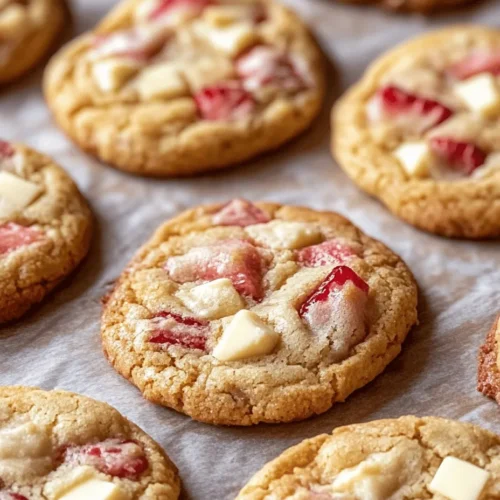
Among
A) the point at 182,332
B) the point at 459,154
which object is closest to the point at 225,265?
the point at 182,332

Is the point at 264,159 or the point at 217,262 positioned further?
the point at 264,159

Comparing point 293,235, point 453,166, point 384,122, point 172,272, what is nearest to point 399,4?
point 384,122

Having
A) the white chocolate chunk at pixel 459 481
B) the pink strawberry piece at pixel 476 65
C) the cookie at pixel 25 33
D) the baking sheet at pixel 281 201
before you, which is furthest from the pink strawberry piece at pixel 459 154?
the cookie at pixel 25 33

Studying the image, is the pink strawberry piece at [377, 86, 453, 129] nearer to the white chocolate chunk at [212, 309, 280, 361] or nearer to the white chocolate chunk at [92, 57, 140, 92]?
the white chocolate chunk at [92, 57, 140, 92]

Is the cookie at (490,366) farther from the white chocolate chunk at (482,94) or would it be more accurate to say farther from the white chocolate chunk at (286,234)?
the white chocolate chunk at (482,94)

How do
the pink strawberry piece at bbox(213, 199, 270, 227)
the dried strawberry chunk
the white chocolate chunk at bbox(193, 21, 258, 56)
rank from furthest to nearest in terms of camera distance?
the white chocolate chunk at bbox(193, 21, 258, 56), the pink strawberry piece at bbox(213, 199, 270, 227), the dried strawberry chunk

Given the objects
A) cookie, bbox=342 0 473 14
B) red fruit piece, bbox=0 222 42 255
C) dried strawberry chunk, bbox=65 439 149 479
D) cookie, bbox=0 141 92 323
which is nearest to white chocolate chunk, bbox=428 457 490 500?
dried strawberry chunk, bbox=65 439 149 479

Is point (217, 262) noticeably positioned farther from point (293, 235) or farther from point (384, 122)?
point (384, 122)

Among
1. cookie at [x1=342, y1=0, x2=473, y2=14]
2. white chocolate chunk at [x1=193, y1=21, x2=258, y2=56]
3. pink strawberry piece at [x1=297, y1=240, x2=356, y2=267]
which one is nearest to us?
pink strawberry piece at [x1=297, y1=240, x2=356, y2=267]
